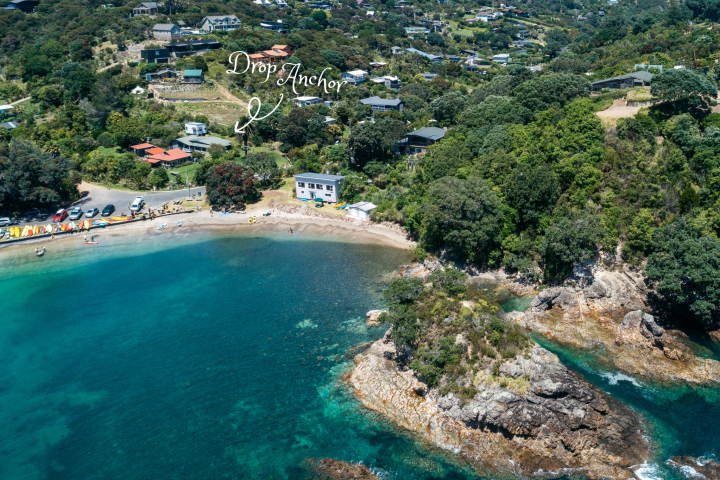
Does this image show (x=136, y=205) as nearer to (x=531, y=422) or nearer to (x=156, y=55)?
(x=531, y=422)

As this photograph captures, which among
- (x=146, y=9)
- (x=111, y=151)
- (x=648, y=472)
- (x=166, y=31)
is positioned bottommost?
(x=648, y=472)

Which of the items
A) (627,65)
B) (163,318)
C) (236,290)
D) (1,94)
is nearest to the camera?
(163,318)

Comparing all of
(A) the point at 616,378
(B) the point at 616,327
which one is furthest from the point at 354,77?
(A) the point at 616,378

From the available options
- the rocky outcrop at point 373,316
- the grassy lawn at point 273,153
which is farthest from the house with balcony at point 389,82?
the rocky outcrop at point 373,316

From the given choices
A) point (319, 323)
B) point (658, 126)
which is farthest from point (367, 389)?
point (658, 126)

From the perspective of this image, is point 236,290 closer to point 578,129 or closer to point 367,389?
point 367,389

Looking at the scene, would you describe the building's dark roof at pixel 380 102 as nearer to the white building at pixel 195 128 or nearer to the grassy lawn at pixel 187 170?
the white building at pixel 195 128

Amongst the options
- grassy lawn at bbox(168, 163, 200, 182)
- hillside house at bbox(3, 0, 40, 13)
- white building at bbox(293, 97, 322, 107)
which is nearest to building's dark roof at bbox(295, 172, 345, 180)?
grassy lawn at bbox(168, 163, 200, 182)
